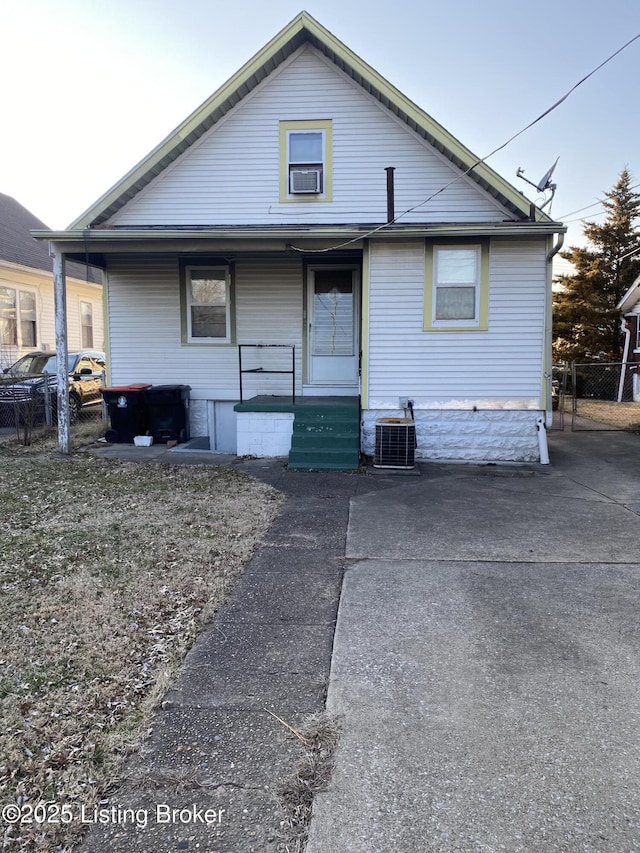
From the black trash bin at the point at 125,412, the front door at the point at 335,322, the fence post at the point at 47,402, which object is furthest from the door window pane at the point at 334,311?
the fence post at the point at 47,402

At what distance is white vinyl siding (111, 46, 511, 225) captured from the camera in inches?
402

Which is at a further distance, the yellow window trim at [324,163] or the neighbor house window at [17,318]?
the neighbor house window at [17,318]

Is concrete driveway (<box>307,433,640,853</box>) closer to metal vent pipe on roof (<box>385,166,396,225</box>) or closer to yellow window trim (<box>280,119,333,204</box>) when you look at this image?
metal vent pipe on roof (<box>385,166,396,225</box>)

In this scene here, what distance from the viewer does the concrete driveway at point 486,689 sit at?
2107 millimetres

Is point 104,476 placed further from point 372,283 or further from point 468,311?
point 468,311

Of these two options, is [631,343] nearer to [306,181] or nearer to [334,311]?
[334,311]

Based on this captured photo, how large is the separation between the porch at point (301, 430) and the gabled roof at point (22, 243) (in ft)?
36.9

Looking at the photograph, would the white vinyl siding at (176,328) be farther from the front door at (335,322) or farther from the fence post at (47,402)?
the fence post at (47,402)

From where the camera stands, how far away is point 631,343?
887 inches

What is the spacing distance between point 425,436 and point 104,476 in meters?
4.95

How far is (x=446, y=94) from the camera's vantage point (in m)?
11.0

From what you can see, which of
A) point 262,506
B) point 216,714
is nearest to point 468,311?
point 262,506

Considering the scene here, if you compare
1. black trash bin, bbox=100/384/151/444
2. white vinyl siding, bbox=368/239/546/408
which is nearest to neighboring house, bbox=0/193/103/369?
black trash bin, bbox=100/384/151/444

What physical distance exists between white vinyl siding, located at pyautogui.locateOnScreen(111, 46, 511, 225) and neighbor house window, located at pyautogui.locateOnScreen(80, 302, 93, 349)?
465 inches
